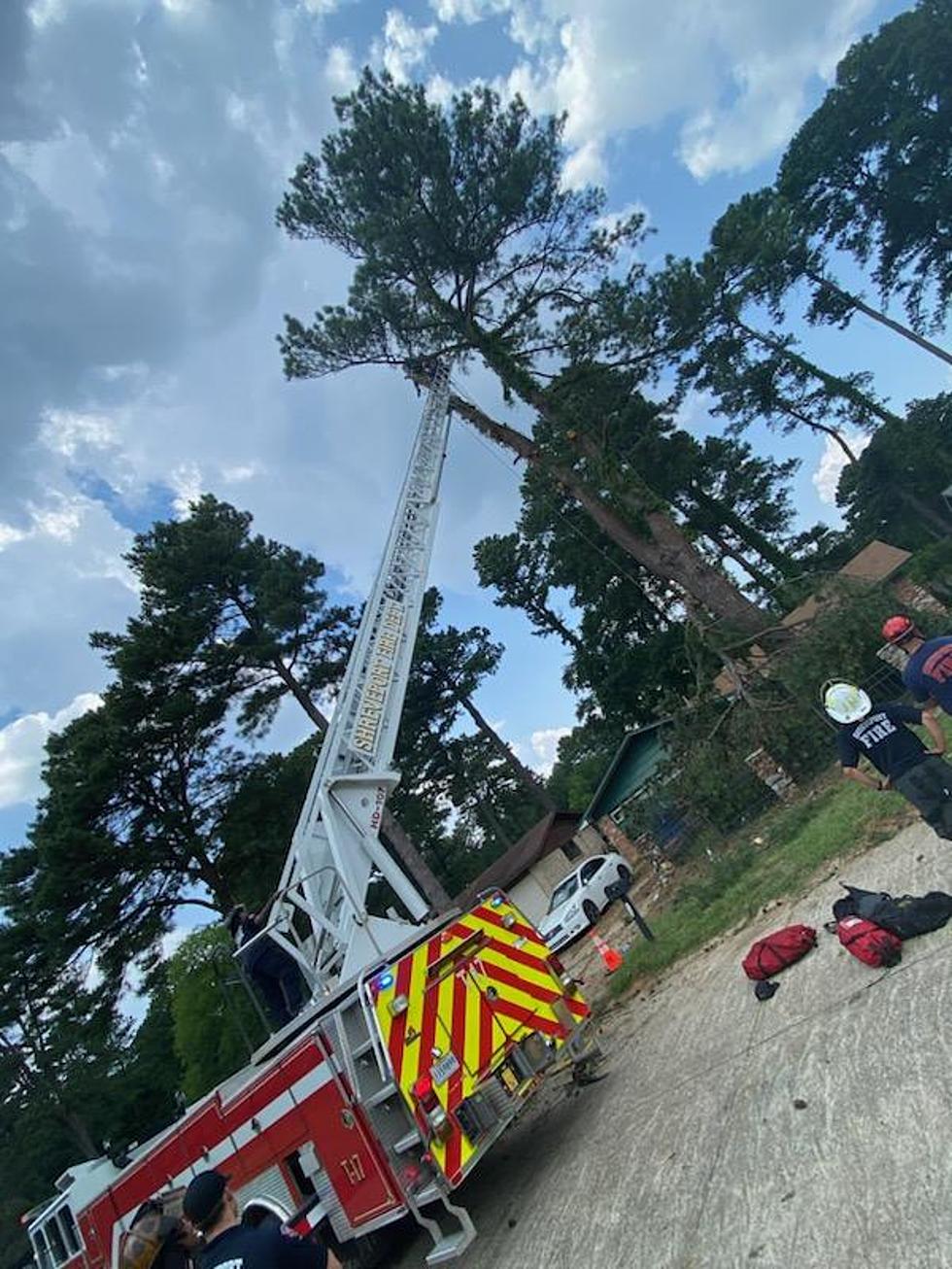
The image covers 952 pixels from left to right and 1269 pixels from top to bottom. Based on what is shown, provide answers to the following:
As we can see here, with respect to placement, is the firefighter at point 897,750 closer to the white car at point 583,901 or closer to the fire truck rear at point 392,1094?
the fire truck rear at point 392,1094

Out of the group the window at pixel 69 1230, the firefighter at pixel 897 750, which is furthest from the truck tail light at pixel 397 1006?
the window at pixel 69 1230

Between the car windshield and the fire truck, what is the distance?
8975 millimetres

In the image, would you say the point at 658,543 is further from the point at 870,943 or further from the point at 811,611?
→ the point at 870,943

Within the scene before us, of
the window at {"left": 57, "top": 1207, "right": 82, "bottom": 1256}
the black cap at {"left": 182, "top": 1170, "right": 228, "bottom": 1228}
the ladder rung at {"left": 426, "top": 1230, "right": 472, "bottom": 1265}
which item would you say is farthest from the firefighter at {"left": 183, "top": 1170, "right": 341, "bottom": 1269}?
the window at {"left": 57, "top": 1207, "right": 82, "bottom": 1256}

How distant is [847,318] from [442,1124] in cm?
2819

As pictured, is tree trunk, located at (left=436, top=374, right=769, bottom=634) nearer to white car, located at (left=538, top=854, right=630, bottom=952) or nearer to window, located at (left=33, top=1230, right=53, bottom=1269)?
white car, located at (left=538, top=854, right=630, bottom=952)

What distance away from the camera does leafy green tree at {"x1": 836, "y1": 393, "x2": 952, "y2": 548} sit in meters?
27.2

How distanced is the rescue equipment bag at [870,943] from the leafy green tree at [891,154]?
23.7 metres

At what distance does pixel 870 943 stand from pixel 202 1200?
3368 millimetres

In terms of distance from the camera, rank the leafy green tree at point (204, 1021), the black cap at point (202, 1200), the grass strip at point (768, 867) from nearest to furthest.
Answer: the black cap at point (202, 1200), the grass strip at point (768, 867), the leafy green tree at point (204, 1021)

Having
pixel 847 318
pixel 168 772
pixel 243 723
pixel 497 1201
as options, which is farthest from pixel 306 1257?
pixel 847 318

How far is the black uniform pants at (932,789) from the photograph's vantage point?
158 inches

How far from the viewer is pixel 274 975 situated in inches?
253

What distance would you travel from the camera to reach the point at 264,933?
5.82 meters
